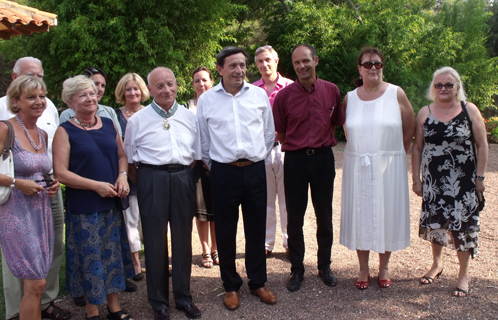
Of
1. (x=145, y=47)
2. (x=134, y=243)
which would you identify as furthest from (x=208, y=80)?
(x=145, y=47)

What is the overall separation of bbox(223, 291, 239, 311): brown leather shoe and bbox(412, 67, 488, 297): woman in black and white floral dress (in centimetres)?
198

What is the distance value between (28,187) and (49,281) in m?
1.14

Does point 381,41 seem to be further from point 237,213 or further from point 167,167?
point 167,167

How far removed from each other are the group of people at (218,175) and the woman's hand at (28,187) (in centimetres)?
1

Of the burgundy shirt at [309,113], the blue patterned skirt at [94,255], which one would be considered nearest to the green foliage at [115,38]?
the burgundy shirt at [309,113]

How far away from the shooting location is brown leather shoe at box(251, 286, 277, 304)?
3.88 meters

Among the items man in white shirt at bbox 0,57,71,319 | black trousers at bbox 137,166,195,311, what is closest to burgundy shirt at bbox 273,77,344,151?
black trousers at bbox 137,166,195,311

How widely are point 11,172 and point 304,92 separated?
8.61 feet

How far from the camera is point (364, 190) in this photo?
13.1 ft

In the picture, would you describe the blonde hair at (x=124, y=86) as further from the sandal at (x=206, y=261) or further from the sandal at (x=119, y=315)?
the sandal at (x=119, y=315)

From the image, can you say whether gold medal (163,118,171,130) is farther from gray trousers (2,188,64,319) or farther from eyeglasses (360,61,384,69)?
eyeglasses (360,61,384,69)

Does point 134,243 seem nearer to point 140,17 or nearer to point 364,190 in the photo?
point 364,190

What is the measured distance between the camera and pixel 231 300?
3867mm

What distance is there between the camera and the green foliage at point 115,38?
31.2 ft
